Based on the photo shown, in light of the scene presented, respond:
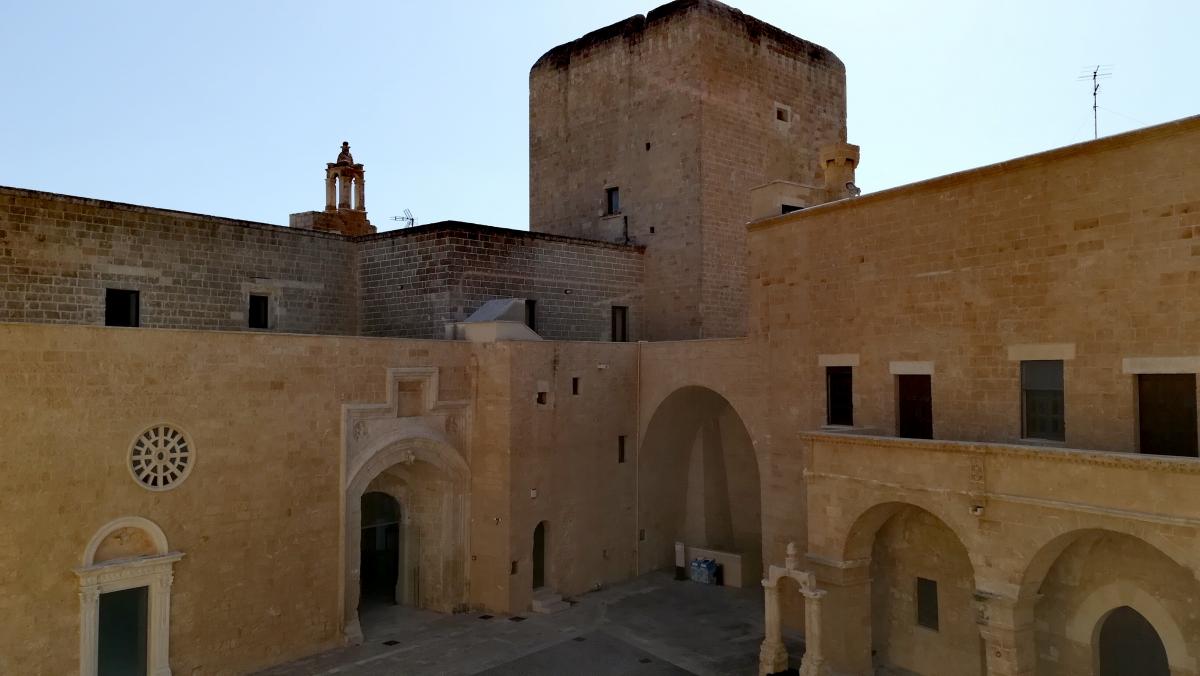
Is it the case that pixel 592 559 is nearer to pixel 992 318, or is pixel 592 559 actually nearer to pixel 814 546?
pixel 814 546

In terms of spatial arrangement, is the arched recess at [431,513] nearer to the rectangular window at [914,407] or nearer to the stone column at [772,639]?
the stone column at [772,639]

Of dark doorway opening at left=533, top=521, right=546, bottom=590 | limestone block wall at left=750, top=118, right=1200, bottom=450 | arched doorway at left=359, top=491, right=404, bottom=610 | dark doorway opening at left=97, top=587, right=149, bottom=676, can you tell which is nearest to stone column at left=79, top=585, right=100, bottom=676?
dark doorway opening at left=97, top=587, right=149, bottom=676

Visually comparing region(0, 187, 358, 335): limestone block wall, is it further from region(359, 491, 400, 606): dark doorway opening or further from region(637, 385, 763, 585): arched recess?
region(637, 385, 763, 585): arched recess

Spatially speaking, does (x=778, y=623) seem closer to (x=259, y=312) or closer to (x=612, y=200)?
(x=259, y=312)

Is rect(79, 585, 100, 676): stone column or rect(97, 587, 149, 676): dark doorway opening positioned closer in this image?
rect(79, 585, 100, 676): stone column

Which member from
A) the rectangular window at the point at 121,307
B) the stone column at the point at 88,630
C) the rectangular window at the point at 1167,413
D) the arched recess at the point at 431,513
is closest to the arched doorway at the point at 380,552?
the arched recess at the point at 431,513

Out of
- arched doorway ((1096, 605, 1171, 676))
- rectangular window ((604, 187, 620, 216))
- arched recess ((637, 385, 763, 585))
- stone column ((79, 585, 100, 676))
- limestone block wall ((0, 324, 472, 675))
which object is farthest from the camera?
rectangular window ((604, 187, 620, 216))

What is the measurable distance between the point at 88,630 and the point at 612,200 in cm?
1566

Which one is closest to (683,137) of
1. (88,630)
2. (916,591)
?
(916,591)

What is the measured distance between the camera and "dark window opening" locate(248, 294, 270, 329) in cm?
1752

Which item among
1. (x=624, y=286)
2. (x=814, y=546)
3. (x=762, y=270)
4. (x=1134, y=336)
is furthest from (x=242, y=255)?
(x=1134, y=336)

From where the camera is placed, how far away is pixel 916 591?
42.2 feet

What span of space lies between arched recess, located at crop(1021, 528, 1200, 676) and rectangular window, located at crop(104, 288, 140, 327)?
50.9 ft

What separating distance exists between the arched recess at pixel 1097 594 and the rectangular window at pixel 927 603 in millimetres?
1656
